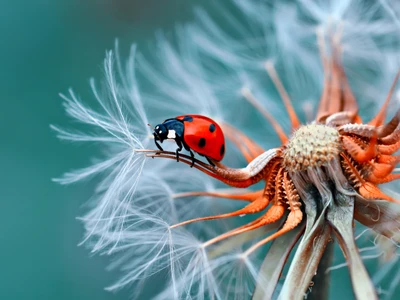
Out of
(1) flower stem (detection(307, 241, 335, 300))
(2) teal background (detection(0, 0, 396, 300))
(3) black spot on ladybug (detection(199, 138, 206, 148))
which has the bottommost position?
(1) flower stem (detection(307, 241, 335, 300))

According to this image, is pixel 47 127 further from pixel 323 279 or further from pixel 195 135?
pixel 323 279

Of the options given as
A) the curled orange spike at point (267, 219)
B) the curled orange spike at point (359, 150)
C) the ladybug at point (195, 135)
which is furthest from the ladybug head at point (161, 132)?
the curled orange spike at point (359, 150)

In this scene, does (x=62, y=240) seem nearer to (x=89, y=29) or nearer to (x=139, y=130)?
(x=139, y=130)

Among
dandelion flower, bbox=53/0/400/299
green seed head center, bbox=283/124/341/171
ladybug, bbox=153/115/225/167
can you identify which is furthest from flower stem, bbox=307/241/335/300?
ladybug, bbox=153/115/225/167

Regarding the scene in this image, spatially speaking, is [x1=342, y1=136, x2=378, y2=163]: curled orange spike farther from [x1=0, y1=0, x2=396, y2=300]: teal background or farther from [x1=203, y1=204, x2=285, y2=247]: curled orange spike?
[x1=0, y1=0, x2=396, y2=300]: teal background

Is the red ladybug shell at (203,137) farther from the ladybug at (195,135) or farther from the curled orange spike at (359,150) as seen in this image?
the curled orange spike at (359,150)

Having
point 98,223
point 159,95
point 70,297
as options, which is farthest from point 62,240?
point 98,223

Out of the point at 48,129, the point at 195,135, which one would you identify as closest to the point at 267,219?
the point at 195,135
